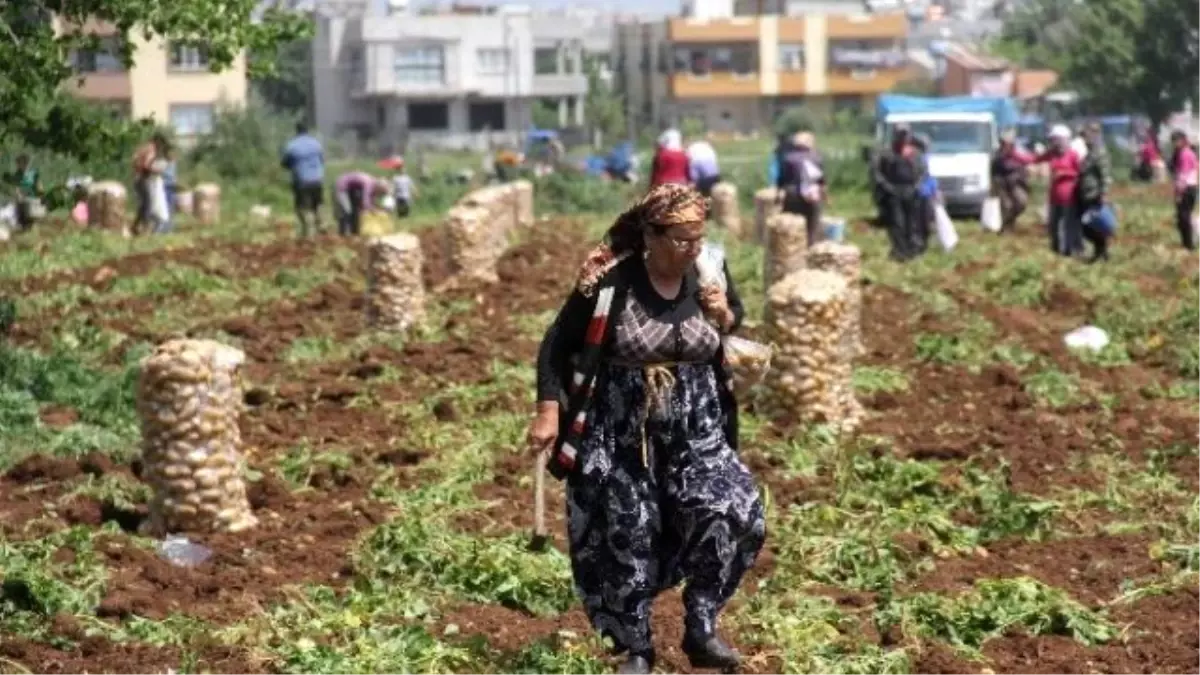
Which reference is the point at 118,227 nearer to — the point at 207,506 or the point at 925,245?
the point at 925,245

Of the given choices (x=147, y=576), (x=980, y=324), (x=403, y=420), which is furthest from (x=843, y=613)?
(x=980, y=324)

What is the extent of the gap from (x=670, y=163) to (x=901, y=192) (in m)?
3.36

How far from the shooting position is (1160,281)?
23.9m

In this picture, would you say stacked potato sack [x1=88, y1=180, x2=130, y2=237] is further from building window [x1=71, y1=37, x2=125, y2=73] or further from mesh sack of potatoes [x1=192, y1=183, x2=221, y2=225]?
building window [x1=71, y1=37, x2=125, y2=73]

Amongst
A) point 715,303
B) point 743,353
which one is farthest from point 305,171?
point 715,303

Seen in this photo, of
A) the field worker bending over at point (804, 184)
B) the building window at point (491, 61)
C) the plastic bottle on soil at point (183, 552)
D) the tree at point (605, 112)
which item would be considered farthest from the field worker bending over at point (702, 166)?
the building window at point (491, 61)

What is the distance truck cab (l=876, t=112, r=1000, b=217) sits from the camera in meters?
39.7

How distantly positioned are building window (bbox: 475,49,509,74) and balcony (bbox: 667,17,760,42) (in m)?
9.20

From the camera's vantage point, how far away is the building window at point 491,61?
10462 cm

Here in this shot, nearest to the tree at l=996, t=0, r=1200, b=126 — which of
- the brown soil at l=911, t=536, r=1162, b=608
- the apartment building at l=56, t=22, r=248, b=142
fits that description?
the apartment building at l=56, t=22, r=248, b=142

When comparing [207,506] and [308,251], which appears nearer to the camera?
[207,506]

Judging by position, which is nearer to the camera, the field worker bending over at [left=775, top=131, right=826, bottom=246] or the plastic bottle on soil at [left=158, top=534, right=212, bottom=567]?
the plastic bottle on soil at [left=158, top=534, right=212, bottom=567]

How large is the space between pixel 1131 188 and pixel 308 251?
24504mm

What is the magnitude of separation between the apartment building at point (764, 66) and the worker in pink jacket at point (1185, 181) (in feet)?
267
